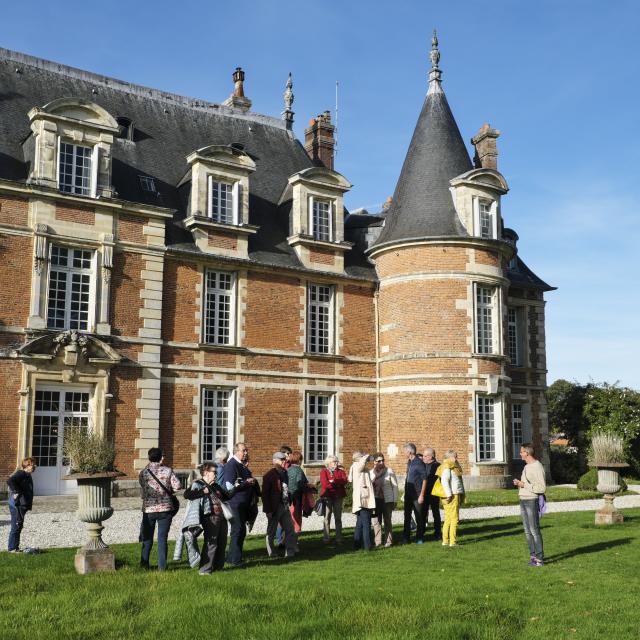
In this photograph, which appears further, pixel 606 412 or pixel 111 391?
pixel 606 412

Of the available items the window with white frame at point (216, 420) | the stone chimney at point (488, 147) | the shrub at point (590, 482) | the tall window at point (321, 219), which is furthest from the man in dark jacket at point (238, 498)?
the stone chimney at point (488, 147)

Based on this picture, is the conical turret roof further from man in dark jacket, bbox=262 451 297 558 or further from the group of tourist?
man in dark jacket, bbox=262 451 297 558

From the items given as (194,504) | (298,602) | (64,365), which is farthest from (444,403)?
(298,602)

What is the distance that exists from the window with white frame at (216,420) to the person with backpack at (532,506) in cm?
1112

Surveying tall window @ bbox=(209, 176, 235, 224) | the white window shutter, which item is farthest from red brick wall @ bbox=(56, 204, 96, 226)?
the white window shutter

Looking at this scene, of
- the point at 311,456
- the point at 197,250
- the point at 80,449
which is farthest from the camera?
the point at 311,456

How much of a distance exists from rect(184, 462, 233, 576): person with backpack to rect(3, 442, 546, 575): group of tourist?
12 mm

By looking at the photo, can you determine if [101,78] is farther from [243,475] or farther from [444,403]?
[243,475]

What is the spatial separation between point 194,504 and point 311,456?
12.3m

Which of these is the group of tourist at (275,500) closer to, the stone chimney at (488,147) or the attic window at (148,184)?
the attic window at (148,184)

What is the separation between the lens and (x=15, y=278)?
17312mm

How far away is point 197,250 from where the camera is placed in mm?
19859

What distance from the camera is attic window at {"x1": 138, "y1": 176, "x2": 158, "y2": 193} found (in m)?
20.3

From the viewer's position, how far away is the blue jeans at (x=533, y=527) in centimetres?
968
